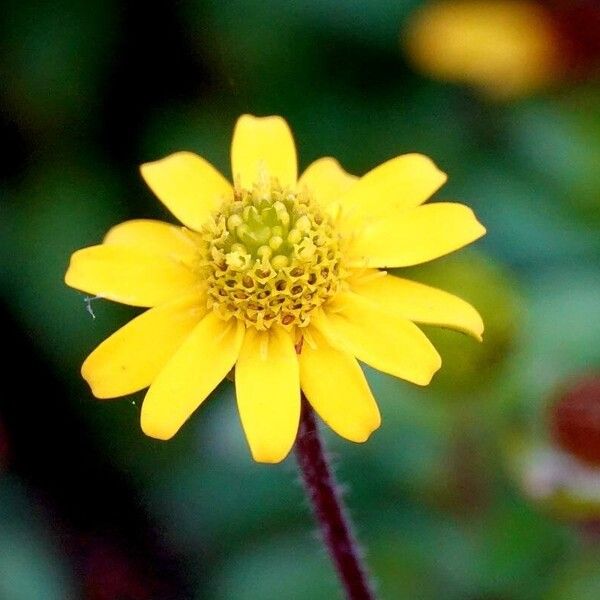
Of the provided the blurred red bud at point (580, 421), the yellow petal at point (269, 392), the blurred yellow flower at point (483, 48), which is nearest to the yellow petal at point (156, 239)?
the yellow petal at point (269, 392)

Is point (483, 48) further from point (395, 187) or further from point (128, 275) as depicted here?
point (128, 275)

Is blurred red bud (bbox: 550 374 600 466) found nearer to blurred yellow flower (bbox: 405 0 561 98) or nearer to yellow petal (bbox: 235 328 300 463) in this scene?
yellow petal (bbox: 235 328 300 463)

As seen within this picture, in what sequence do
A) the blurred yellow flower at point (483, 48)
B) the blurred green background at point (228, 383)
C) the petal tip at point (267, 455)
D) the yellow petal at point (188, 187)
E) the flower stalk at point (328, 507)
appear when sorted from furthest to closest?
the blurred yellow flower at point (483, 48) < the blurred green background at point (228, 383) < the yellow petal at point (188, 187) < the flower stalk at point (328, 507) < the petal tip at point (267, 455)

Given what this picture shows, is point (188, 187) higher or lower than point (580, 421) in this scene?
higher

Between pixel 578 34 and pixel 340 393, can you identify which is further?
pixel 578 34

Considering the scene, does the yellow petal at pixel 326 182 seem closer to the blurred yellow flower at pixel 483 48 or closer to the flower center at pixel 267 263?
the flower center at pixel 267 263

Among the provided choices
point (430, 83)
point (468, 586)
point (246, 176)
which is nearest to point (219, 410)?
point (468, 586)

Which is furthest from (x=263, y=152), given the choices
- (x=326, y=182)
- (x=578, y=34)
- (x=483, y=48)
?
(x=578, y=34)
